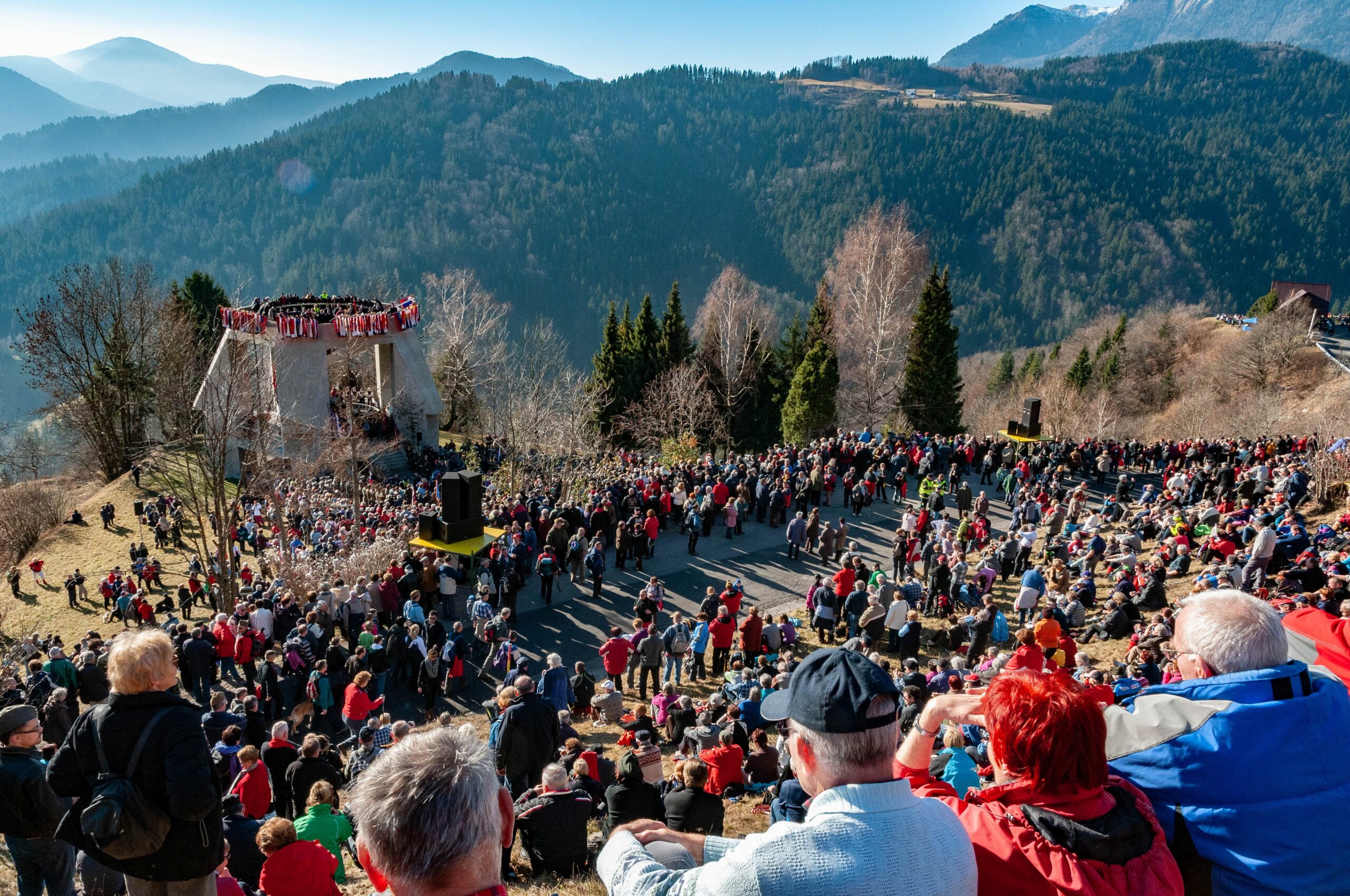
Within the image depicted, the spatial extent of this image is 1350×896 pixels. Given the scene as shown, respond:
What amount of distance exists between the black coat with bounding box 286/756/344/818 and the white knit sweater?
6.55 m

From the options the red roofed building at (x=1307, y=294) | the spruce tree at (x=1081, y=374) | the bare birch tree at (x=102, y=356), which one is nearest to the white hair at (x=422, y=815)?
the bare birch tree at (x=102, y=356)

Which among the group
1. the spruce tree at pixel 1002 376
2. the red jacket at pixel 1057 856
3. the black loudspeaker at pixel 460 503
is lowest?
the spruce tree at pixel 1002 376

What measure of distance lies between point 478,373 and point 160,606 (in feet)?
93.0

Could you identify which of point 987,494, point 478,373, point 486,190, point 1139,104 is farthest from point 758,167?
point 987,494

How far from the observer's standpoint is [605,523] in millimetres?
17781

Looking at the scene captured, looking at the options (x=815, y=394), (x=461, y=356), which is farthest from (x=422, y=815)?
(x=461, y=356)

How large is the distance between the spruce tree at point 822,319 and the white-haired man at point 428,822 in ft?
135

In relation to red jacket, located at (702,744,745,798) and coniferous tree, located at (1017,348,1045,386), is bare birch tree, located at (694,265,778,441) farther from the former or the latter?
coniferous tree, located at (1017,348,1045,386)

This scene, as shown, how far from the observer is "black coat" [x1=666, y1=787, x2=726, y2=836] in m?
5.60

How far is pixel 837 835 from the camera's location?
193cm

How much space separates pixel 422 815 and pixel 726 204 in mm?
146923

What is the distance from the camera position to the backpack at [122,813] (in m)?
3.61

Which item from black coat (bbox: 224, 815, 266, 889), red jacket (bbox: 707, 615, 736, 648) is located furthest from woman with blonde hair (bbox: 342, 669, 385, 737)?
red jacket (bbox: 707, 615, 736, 648)

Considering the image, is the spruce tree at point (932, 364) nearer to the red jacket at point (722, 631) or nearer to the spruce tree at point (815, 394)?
the spruce tree at point (815, 394)
